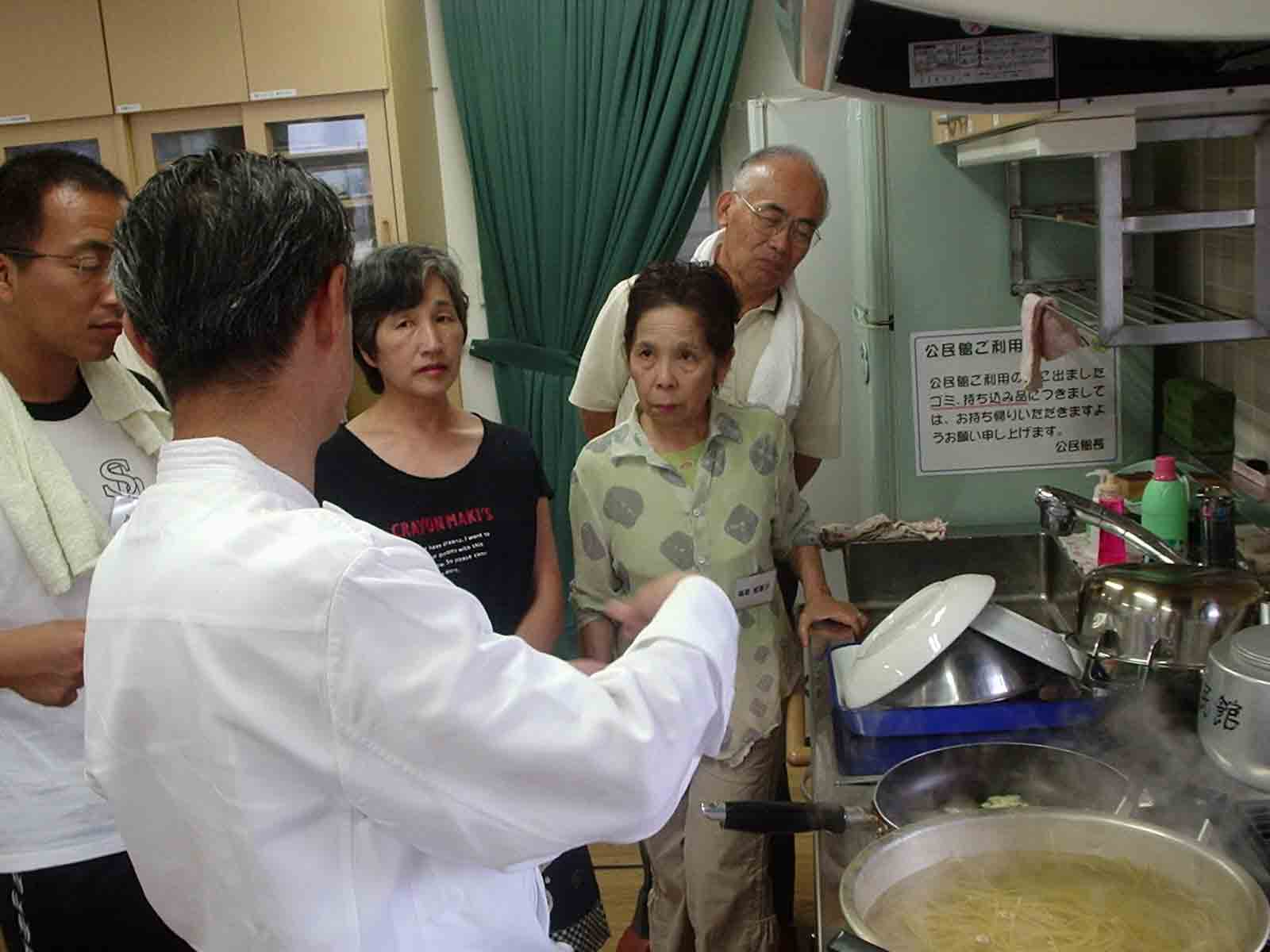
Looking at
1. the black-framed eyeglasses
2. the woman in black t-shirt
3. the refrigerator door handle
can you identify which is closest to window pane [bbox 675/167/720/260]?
the refrigerator door handle

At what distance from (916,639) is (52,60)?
10.8 ft

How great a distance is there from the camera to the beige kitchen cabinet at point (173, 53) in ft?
12.2

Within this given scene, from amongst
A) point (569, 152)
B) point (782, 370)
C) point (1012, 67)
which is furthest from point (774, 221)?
point (569, 152)

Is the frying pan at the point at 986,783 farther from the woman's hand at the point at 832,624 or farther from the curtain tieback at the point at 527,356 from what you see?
the curtain tieback at the point at 527,356

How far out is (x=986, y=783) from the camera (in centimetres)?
146

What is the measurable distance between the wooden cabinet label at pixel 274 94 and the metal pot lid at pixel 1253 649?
3.12 m

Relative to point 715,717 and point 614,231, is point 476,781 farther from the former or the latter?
point 614,231

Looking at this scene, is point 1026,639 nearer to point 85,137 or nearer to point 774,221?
point 774,221

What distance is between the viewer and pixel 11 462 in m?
1.49

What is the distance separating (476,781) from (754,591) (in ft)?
3.93

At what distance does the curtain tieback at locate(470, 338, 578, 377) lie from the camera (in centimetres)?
413

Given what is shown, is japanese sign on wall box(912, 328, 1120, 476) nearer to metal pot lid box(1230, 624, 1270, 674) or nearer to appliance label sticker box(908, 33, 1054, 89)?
appliance label sticker box(908, 33, 1054, 89)

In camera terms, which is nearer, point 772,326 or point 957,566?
point 772,326

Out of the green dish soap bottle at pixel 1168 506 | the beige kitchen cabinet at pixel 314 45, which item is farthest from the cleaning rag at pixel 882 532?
the beige kitchen cabinet at pixel 314 45
